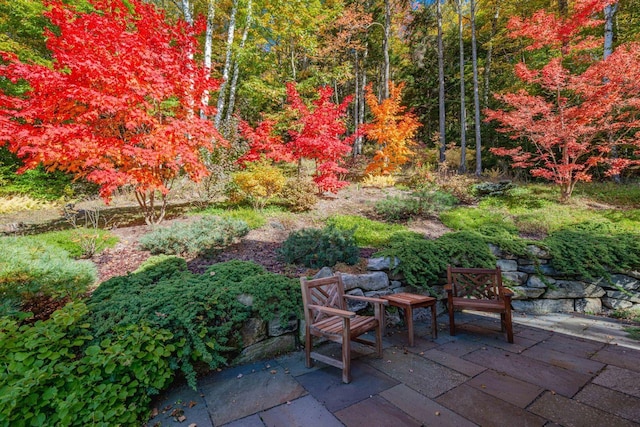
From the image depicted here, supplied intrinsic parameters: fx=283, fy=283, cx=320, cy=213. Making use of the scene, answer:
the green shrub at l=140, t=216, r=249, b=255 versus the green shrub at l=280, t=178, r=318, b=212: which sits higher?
the green shrub at l=280, t=178, r=318, b=212

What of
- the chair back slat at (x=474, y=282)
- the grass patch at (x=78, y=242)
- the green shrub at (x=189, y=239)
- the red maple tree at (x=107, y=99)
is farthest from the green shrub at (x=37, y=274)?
the chair back slat at (x=474, y=282)

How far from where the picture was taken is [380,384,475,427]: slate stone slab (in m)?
1.94

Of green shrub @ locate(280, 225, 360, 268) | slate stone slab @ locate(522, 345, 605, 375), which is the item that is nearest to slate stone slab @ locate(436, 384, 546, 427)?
slate stone slab @ locate(522, 345, 605, 375)

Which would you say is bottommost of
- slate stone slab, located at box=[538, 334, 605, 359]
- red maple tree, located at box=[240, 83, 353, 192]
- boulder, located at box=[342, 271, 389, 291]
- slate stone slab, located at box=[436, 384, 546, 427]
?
slate stone slab, located at box=[538, 334, 605, 359]

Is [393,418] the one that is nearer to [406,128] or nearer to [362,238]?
[362,238]

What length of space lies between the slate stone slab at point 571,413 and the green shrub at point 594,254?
2.89 metres

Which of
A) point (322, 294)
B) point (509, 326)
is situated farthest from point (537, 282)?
point (322, 294)

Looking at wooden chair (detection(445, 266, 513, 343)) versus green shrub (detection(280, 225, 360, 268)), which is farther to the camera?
green shrub (detection(280, 225, 360, 268))

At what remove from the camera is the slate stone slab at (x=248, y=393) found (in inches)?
83.0

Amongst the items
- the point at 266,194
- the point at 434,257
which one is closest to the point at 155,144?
the point at 266,194

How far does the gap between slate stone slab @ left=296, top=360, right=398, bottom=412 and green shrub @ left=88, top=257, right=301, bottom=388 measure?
666 mm

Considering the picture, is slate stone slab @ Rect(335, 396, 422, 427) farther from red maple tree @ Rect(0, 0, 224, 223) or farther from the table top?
red maple tree @ Rect(0, 0, 224, 223)

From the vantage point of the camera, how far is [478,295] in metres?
3.74

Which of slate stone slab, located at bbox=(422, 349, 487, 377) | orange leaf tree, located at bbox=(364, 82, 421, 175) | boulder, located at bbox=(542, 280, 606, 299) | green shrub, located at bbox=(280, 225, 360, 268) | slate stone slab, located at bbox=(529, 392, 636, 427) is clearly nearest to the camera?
slate stone slab, located at bbox=(529, 392, 636, 427)
